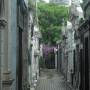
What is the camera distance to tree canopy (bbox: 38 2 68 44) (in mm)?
69875

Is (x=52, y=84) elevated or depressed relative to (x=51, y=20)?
depressed

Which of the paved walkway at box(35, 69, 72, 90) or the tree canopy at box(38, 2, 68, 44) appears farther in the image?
the tree canopy at box(38, 2, 68, 44)

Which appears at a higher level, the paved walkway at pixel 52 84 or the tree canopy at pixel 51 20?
the tree canopy at pixel 51 20

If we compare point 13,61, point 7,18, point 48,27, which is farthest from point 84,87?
point 48,27

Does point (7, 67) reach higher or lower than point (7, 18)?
lower

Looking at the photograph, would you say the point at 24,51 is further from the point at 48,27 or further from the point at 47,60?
the point at 47,60

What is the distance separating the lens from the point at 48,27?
70.3 meters

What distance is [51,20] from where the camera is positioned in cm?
7256

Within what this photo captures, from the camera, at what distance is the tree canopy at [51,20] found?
69.9 meters

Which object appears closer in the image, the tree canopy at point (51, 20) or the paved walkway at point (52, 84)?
the paved walkway at point (52, 84)

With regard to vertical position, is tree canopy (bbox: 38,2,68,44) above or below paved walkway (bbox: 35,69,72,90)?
above

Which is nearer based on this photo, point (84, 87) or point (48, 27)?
point (84, 87)

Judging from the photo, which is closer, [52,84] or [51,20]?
[52,84]

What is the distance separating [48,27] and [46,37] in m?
1.96
